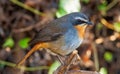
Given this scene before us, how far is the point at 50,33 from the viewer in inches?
144

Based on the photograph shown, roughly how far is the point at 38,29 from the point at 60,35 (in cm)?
205

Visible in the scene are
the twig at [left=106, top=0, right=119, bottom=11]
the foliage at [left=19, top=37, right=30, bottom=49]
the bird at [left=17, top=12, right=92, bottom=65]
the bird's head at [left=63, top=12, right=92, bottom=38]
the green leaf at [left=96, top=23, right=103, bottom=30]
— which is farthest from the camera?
the green leaf at [left=96, top=23, right=103, bottom=30]

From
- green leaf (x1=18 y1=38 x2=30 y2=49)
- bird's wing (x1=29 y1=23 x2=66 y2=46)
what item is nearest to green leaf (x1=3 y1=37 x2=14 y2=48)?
green leaf (x1=18 y1=38 x2=30 y2=49)

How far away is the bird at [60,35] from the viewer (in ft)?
11.7

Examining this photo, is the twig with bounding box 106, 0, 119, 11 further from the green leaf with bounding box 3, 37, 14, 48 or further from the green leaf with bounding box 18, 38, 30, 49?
the green leaf with bounding box 3, 37, 14, 48

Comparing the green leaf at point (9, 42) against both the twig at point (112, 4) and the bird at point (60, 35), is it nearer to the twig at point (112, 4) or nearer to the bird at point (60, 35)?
the twig at point (112, 4)

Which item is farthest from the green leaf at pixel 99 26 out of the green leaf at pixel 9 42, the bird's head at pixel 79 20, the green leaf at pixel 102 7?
the bird's head at pixel 79 20

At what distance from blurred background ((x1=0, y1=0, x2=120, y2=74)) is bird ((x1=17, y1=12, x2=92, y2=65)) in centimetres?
173

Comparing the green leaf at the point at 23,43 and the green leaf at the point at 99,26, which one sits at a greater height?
the green leaf at the point at 99,26

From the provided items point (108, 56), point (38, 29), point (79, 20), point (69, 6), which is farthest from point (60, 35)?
point (108, 56)

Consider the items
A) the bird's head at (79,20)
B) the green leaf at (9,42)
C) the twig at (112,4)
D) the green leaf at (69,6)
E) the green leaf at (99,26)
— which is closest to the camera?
the bird's head at (79,20)

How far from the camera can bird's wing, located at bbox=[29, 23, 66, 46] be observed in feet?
11.8

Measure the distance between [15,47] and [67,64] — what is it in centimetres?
284

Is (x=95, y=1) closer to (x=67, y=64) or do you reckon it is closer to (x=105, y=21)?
(x=105, y=21)
